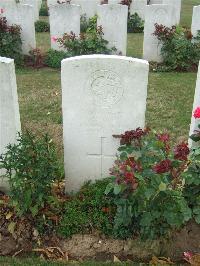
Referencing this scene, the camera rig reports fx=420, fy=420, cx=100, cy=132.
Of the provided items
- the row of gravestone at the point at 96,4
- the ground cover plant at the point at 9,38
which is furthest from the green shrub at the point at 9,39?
the row of gravestone at the point at 96,4

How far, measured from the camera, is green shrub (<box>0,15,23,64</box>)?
Result: 9102mm

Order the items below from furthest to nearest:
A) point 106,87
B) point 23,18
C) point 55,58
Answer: point 55,58 → point 23,18 → point 106,87

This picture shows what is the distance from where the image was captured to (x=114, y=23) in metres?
9.16

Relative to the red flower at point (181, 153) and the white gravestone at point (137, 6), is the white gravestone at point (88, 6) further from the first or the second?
the red flower at point (181, 153)

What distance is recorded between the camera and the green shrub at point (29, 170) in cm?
390

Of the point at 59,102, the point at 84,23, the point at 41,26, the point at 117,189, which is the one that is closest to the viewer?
the point at 117,189

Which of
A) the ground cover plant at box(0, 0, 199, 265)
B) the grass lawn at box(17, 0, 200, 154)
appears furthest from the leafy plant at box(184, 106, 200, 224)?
the grass lawn at box(17, 0, 200, 154)

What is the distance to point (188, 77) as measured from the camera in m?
8.86

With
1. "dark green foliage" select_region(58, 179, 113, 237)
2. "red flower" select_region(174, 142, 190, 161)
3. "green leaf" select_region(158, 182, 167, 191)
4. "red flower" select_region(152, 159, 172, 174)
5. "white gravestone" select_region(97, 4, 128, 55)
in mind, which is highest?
"white gravestone" select_region(97, 4, 128, 55)

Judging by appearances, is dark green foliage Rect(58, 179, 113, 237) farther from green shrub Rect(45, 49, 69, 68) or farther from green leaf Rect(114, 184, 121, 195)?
green shrub Rect(45, 49, 69, 68)

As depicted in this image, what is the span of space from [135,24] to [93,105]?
10403 millimetres

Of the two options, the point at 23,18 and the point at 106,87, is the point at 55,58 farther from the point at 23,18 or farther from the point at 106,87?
the point at 106,87

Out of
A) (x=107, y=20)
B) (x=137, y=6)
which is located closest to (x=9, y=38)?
(x=107, y=20)

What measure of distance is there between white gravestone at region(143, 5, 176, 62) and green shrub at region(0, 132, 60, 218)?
20.6 ft
